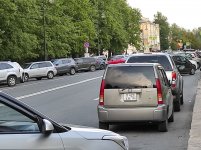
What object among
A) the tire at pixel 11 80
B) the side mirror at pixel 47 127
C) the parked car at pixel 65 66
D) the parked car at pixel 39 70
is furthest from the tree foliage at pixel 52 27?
the side mirror at pixel 47 127

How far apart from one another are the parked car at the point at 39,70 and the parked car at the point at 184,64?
11.8 metres

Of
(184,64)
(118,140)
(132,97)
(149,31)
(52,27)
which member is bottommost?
(184,64)

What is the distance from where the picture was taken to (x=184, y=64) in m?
36.6

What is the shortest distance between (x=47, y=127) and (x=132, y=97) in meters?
6.51

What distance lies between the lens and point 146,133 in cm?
1116

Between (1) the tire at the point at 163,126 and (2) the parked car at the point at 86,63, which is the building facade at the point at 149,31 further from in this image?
(1) the tire at the point at 163,126

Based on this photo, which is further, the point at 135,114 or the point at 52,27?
the point at 52,27

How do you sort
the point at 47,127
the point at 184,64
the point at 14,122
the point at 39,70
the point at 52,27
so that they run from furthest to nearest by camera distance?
the point at 52,27, the point at 39,70, the point at 184,64, the point at 14,122, the point at 47,127

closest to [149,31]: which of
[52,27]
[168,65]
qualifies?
[52,27]

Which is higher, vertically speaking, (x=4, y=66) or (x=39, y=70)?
(x=4, y=66)

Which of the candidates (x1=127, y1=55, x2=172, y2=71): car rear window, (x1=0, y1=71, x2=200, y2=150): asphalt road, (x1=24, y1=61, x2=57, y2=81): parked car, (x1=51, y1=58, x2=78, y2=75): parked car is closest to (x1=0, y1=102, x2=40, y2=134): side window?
(x1=0, y1=71, x2=200, y2=150): asphalt road

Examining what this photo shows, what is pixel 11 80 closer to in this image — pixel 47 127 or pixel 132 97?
pixel 132 97

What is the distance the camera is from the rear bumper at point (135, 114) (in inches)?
429

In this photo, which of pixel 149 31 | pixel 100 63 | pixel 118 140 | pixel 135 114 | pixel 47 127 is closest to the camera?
pixel 47 127
